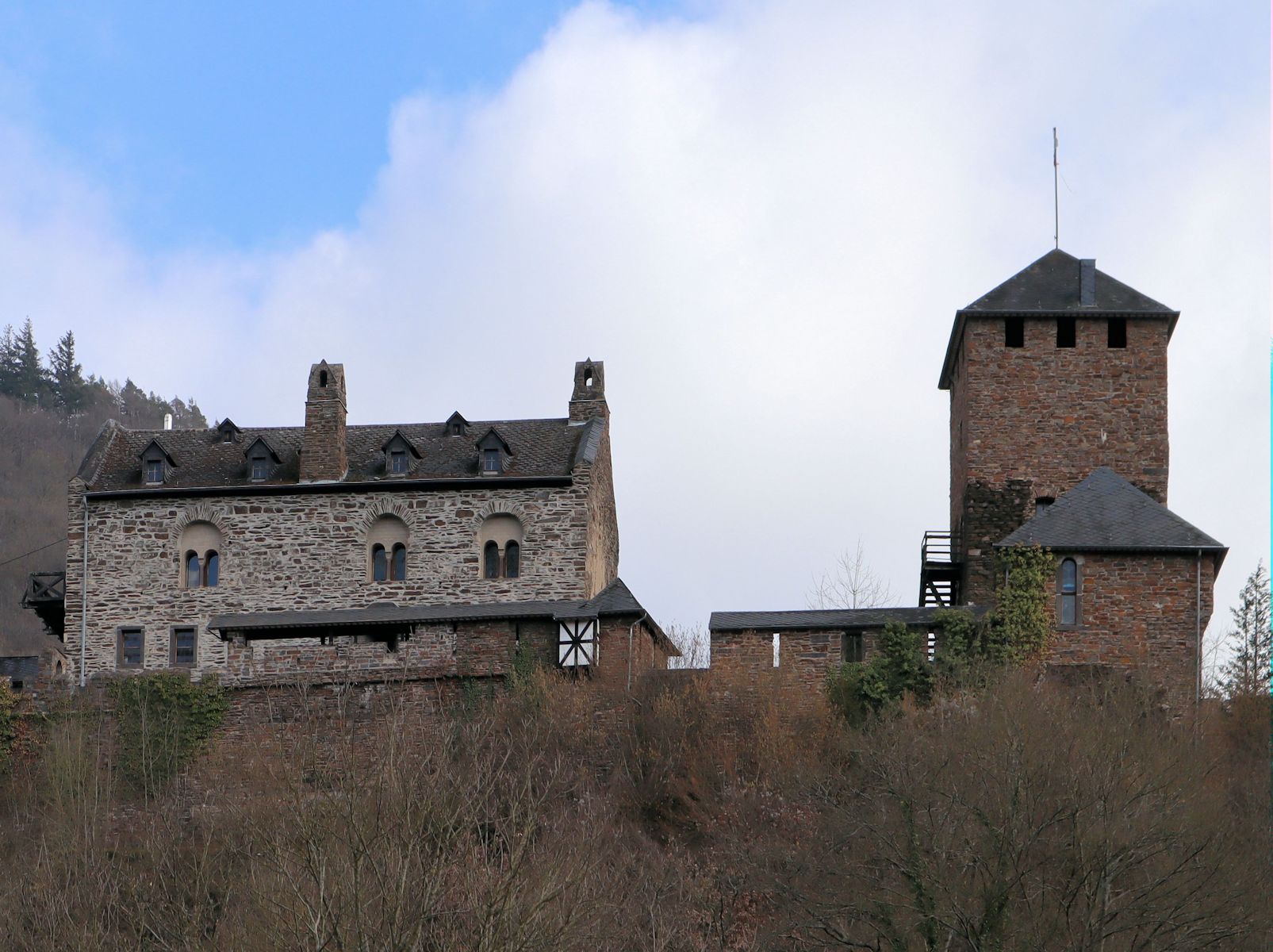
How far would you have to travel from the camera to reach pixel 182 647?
42.4m

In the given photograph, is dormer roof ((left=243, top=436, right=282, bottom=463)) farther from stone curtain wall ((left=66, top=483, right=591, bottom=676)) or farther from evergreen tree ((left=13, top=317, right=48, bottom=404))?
evergreen tree ((left=13, top=317, right=48, bottom=404))

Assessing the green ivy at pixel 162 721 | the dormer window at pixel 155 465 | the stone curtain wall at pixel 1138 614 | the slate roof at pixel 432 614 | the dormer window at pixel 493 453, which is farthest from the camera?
the dormer window at pixel 155 465

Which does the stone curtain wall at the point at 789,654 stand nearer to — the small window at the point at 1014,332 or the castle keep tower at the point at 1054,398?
the castle keep tower at the point at 1054,398

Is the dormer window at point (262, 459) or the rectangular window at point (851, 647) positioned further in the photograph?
the dormer window at point (262, 459)

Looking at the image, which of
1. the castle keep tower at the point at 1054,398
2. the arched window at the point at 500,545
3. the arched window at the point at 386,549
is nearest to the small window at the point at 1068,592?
the castle keep tower at the point at 1054,398

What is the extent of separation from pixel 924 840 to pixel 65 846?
1248cm

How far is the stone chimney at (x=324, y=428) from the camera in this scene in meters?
43.1

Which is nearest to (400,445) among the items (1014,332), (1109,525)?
(1014,332)

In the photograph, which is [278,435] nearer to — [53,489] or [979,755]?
[979,755]

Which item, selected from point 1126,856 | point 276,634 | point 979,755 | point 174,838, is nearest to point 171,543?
point 276,634

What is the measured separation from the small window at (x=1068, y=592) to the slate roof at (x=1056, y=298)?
567 cm

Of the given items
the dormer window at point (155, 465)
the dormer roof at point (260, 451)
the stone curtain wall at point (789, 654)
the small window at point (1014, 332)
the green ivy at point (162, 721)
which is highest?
the small window at point (1014, 332)

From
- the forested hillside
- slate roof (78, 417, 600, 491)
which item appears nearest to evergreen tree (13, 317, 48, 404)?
the forested hillside

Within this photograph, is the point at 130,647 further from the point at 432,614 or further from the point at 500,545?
the point at 500,545
